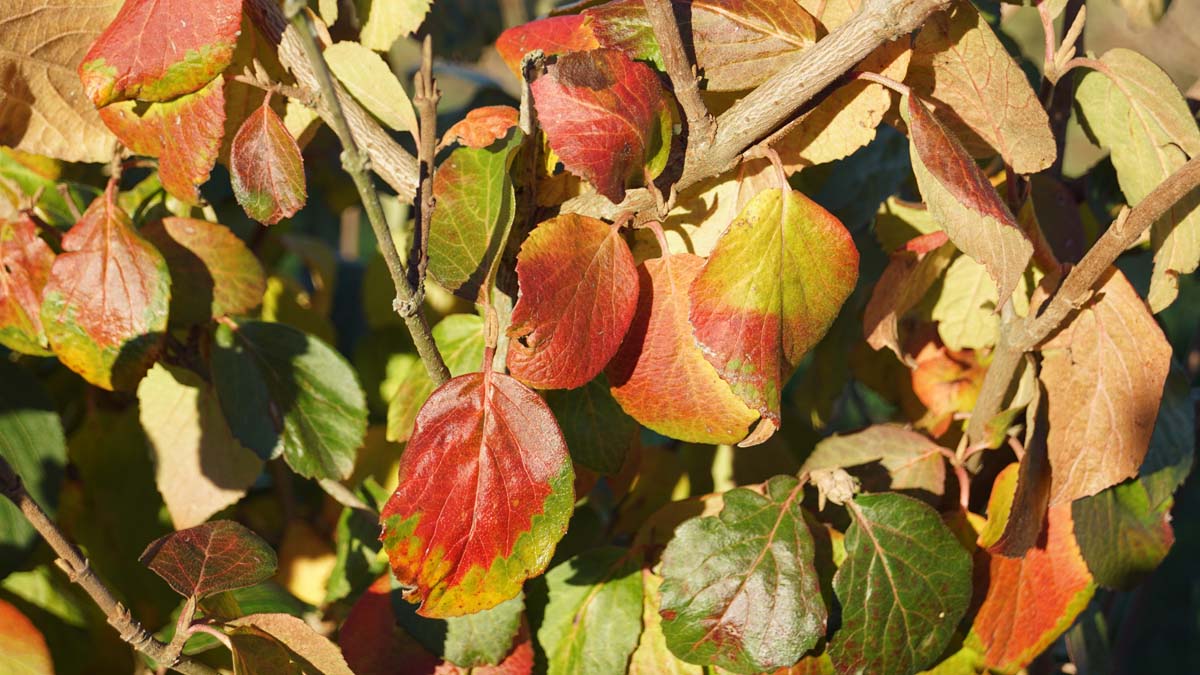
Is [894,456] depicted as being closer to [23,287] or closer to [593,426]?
[593,426]

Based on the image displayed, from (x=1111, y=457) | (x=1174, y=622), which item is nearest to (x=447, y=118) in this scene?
(x=1111, y=457)

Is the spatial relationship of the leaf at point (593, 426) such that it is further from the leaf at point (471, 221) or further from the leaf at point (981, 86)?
the leaf at point (981, 86)

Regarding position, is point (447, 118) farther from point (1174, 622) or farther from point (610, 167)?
point (1174, 622)

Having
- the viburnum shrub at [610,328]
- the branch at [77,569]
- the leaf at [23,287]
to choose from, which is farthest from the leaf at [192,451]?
the branch at [77,569]

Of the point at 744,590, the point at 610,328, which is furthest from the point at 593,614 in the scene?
the point at 610,328

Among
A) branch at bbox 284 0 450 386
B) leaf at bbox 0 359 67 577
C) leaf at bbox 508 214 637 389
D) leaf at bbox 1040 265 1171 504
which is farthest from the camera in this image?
leaf at bbox 0 359 67 577

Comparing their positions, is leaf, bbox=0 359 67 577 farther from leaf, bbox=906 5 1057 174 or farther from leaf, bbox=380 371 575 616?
leaf, bbox=906 5 1057 174

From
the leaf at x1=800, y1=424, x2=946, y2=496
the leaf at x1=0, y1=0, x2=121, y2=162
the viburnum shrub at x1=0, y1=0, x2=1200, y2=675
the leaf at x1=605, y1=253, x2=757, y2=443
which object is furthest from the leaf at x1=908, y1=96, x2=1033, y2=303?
the leaf at x1=0, y1=0, x2=121, y2=162
